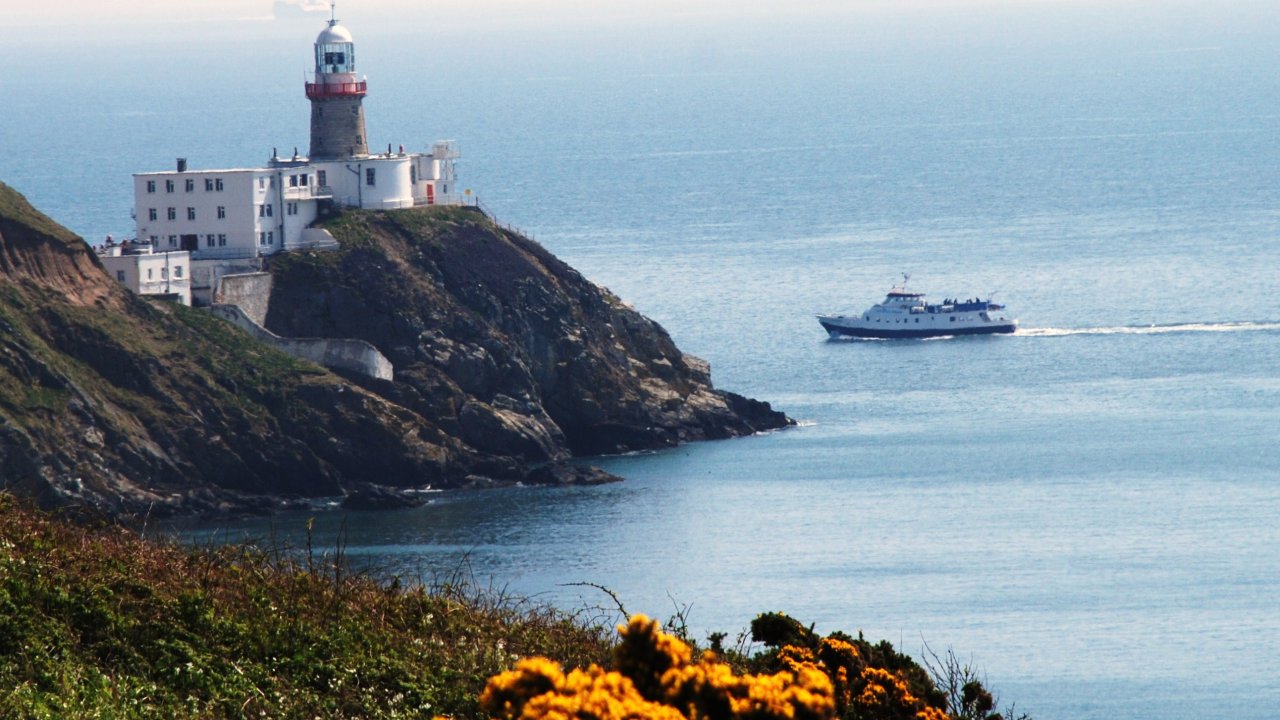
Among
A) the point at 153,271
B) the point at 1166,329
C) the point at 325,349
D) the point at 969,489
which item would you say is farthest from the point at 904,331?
the point at 153,271

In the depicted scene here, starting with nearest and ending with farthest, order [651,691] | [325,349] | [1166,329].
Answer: [651,691] < [325,349] < [1166,329]

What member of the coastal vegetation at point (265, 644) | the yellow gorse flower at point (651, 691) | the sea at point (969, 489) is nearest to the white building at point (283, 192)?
the sea at point (969, 489)

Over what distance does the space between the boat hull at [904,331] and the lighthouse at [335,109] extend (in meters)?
29.8

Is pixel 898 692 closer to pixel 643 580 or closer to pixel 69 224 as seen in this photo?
pixel 643 580

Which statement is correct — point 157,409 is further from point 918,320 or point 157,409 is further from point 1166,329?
point 1166,329

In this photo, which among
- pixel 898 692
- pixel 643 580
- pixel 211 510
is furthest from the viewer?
pixel 211 510

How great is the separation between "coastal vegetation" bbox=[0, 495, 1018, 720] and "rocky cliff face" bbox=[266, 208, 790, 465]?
5349 centimetres

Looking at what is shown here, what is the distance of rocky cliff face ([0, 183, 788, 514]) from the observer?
63.8 m

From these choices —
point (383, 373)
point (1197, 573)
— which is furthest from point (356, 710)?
point (383, 373)

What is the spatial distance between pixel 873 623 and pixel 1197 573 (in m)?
11.6

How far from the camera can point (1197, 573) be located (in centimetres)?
5994

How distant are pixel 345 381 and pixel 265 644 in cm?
5432

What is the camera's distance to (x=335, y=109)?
83125 mm

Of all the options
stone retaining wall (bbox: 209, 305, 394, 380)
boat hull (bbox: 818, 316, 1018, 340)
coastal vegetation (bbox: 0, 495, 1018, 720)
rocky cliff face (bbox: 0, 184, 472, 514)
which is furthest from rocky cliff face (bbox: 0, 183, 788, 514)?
coastal vegetation (bbox: 0, 495, 1018, 720)
